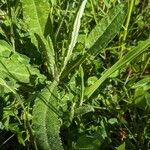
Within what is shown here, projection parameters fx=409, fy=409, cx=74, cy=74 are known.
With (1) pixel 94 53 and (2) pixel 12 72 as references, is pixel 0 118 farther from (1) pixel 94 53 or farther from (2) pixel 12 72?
(1) pixel 94 53

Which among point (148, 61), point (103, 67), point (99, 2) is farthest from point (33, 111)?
point (99, 2)

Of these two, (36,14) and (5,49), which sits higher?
(36,14)

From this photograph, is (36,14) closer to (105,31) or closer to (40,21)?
(40,21)

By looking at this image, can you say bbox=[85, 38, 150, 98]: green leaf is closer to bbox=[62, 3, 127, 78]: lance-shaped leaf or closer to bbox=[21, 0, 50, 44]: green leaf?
bbox=[62, 3, 127, 78]: lance-shaped leaf

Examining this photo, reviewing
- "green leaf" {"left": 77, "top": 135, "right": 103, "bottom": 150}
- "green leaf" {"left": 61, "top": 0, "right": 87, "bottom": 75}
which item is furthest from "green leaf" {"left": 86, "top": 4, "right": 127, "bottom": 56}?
"green leaf" {"left": 77, "top": 135, "right": 103, "bottom": 150}

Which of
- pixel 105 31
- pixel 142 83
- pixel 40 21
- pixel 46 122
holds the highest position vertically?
pixel 40 21

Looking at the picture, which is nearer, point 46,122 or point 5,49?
point 46,122

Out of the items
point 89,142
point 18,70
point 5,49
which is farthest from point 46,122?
point 5,49
